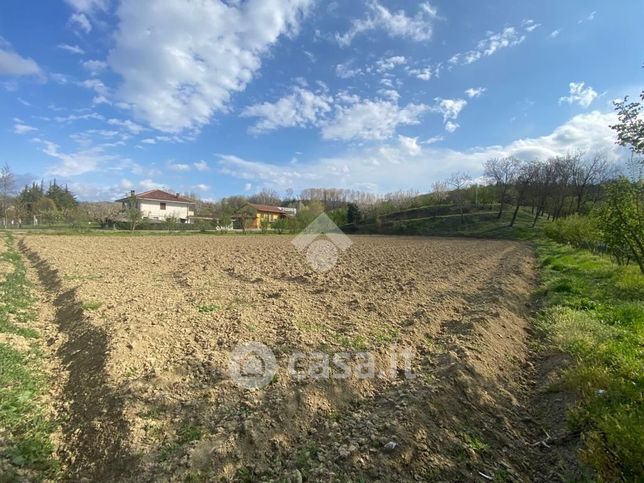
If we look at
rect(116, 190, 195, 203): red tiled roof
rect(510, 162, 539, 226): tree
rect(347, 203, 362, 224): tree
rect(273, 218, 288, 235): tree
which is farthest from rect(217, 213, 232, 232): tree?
rect(510, 162, 539, 226): tree

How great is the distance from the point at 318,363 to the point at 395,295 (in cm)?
552

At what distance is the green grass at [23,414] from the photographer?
356 cm

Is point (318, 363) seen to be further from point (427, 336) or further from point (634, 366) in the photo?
point (634, 366)

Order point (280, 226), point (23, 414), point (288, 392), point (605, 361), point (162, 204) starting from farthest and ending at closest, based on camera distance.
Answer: point (162, 204) → point (280, 226) → point (605, 361) → point (288, 392) → point (23, 414)

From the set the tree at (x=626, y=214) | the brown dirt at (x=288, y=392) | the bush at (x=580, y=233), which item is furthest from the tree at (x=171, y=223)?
the tree at (x=626, y=214)

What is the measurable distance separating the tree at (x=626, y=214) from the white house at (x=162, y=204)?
62309mm

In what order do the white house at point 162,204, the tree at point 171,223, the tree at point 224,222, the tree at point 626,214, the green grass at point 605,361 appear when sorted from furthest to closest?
the white house at point 162,204, the tree at point 224,222, the tree at point 171,223, the tree at point 626,214, the green grass at point 605,361

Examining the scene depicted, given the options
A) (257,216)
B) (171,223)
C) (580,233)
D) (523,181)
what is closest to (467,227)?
(523,181)

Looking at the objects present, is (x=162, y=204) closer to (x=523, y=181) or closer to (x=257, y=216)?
(x=257, y=216)

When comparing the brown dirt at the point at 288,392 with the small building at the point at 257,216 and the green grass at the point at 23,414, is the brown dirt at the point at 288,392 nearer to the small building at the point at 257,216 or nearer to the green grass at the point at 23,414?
the green grass at the point at 23,414

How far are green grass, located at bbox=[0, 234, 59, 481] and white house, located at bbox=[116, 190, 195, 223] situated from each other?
59591 millimetres

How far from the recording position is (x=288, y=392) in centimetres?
475

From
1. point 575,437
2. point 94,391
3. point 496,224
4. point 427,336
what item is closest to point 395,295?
point 427,336

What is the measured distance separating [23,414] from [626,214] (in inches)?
679
